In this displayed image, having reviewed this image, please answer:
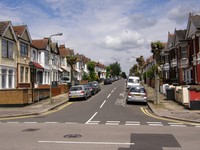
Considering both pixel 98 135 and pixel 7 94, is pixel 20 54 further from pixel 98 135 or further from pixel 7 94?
pixel 98 135

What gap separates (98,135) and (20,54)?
26.6 m

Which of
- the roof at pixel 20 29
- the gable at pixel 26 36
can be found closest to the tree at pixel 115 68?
the gable at pixel 26 36

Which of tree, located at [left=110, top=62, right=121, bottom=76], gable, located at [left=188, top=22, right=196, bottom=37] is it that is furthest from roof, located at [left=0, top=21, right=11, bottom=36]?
tree, located at [left=110, top=62, right=121, bottom=76]

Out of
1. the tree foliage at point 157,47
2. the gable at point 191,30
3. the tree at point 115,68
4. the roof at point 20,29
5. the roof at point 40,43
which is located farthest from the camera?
the tree at point 115,68

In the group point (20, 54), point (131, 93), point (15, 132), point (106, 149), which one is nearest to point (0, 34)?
point (20, 54)

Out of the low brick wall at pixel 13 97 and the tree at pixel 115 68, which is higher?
the tree at pixel 115 68

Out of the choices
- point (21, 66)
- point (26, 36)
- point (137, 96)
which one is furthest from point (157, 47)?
point (26, 36)

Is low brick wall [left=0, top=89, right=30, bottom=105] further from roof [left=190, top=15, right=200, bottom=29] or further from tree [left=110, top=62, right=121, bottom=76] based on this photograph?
tree [left=110, top=62, right=121, bottom=76]

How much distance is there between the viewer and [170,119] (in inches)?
645

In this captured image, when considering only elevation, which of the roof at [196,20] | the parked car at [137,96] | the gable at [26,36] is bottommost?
the parked car at [137,96]

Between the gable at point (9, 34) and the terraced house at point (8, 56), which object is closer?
the terraced house at point (8, 56)

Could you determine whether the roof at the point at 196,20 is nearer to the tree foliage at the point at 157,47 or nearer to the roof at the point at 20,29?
the tree foliage at the point at 157,47

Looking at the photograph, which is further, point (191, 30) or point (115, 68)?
point (115, 68)

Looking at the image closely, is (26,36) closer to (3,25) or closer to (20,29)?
(20,29)
